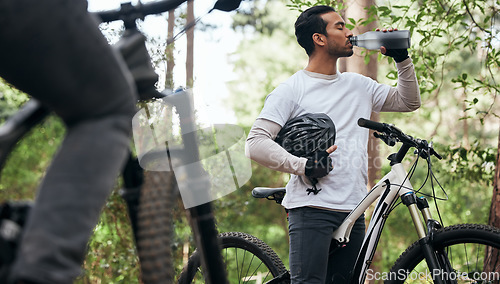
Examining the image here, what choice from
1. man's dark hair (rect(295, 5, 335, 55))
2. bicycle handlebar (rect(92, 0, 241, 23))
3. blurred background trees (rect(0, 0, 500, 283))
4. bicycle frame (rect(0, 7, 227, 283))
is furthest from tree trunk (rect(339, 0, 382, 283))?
bicycle frame (rect(0, 7, 227, 283))

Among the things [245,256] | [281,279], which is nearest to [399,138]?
[281,279]

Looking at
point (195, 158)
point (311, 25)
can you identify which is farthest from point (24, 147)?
point (195, 158)

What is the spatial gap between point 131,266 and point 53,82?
6147 millimetres

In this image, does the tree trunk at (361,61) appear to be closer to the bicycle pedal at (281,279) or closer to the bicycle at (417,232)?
the bicycle pedal at (281,279)

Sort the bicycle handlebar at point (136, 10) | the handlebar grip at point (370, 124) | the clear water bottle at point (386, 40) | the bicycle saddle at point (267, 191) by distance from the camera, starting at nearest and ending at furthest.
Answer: the bicycle handlebar at point (136, 10) < the handlebar grip at point (370, 124) < the clear water bottle at point (386, 40) < the bicycle saddle at point (267, 191)

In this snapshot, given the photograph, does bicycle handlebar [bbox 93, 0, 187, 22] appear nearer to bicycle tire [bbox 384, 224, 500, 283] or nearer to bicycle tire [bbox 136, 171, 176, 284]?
bicycle tire [bbox 136, 171, 176, 284]

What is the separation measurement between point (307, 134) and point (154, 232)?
5.61ft

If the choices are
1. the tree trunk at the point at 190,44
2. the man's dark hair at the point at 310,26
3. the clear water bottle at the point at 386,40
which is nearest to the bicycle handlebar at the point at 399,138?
the clear water bottle at the point at 386,40

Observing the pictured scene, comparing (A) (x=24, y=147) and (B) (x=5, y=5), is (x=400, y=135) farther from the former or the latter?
(A) (x=24, y=147)

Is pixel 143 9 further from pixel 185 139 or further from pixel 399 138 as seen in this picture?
pixel 399 138

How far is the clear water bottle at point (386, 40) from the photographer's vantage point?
9.80 ft

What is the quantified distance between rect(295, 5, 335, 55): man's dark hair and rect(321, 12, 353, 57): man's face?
31mm

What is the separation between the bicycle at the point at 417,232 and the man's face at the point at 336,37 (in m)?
0.53

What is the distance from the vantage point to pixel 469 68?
19.3 meters
